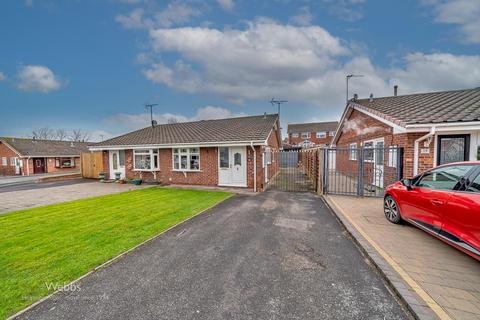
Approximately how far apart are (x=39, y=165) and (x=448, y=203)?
35889mm

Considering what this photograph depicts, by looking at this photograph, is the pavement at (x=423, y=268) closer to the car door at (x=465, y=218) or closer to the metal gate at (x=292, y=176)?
the car door at (x=465, y=218)

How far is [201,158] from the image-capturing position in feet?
39.0

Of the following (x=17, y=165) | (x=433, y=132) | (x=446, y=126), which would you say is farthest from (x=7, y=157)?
(x=446, y=126)

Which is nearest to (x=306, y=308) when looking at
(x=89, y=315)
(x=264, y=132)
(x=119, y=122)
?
(x=89, y=315)

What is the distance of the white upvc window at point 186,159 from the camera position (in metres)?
12.1

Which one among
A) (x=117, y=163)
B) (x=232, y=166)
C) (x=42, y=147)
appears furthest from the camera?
(x=42, y=147)

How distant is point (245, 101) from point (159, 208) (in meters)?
17.2

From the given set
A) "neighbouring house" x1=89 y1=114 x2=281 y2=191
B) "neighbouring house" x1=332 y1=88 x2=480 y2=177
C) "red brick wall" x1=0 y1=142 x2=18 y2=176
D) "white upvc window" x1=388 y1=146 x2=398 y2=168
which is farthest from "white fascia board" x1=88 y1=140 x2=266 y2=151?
"red brick wall" x1=0 y1=142 x2=18 y2=176

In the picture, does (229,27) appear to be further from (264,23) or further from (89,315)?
(89,315)

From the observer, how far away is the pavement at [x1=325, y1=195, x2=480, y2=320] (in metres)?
2.27

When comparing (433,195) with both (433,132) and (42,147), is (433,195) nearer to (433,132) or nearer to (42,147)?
(433,132)

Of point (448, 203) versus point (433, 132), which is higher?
point (433, 132)

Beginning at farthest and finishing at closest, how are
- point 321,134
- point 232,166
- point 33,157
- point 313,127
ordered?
point 313,127 → point 321,134 → point 33,157 → point 232,166

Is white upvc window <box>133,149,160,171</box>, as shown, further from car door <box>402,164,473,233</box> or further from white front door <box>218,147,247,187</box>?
car door <box>402,164,473,233</box>
